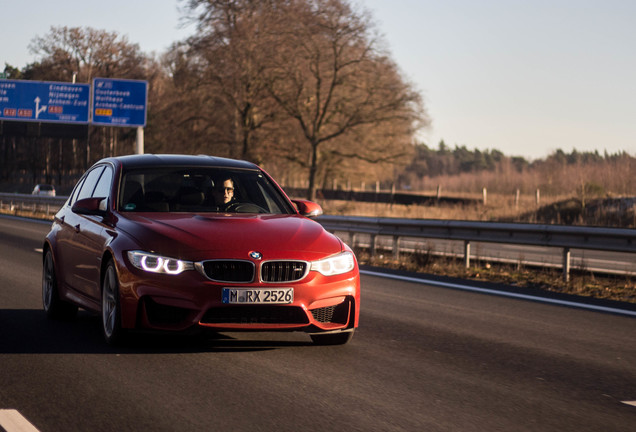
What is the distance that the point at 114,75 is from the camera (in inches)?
2908

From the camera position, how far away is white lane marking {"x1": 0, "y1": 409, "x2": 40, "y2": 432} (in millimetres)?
5137

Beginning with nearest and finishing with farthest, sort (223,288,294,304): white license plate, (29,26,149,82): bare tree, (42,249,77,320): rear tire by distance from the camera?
(223,288,294,304): white license plate, (42,249,77,320): rear tire, (29,26,149,82): bare tree

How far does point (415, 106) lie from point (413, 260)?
80.6ft

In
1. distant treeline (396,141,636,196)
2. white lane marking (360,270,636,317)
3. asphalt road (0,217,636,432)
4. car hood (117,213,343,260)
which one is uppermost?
distant treeline (396,141,636,196)

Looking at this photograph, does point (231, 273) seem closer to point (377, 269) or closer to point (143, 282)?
point (143, 282)

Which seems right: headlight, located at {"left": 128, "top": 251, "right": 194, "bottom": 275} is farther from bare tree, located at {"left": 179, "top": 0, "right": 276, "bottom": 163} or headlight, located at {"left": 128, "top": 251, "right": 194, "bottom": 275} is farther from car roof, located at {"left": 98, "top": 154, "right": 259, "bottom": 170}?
bare tree, located at {"left": 179, "top": 0, "right": 276, "bottom": 163}

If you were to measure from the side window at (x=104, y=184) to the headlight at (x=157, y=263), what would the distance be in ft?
4.78

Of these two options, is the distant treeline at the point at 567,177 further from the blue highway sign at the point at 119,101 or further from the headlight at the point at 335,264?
the headlight at the point at 335,264

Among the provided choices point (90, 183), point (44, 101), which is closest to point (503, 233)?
point (90, 183)

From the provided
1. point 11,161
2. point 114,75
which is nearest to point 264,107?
point 114,75

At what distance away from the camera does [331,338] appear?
8.05m

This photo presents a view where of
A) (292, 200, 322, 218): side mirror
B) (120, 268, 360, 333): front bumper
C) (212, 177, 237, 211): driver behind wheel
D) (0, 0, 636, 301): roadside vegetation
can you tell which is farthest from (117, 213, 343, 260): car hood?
(0, 0, 636, 301): roadside vegetation

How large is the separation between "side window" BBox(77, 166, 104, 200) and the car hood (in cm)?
151

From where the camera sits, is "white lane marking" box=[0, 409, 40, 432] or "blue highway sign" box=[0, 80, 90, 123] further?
"blue highway sign" box=[0, 80, 90, 123]
